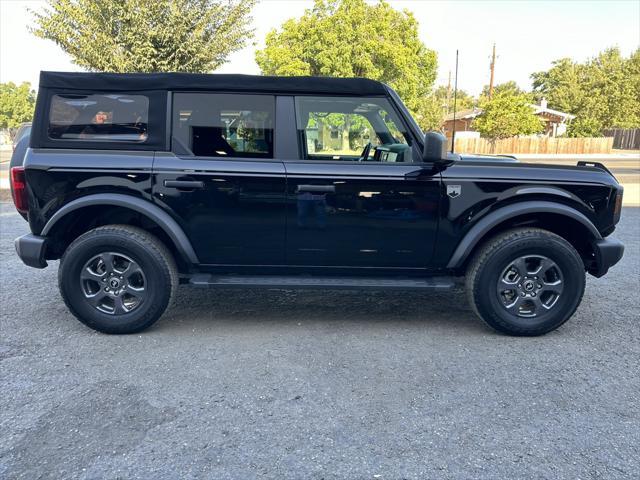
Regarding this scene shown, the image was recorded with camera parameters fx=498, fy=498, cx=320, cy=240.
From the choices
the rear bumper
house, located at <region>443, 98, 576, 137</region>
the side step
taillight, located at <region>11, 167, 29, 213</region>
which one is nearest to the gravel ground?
the side step

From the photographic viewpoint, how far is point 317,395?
293 cm

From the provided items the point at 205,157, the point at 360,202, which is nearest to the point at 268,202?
the point at 205,157

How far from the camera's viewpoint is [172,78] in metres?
3.70

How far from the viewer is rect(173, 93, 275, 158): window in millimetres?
3701

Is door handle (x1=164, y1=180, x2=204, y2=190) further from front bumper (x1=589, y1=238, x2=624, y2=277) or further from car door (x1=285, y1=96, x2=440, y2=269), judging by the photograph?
front bumper (x1=589, y1=238, x2=624, y2=277)

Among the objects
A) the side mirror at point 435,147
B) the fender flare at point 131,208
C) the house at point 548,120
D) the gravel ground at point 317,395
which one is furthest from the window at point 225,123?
the house at point 548,120

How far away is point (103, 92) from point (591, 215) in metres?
3.77

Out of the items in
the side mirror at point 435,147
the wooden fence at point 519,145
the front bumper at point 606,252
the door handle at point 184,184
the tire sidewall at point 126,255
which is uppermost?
the wooden fence at point 519,145

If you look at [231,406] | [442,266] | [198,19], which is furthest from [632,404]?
[198,19]

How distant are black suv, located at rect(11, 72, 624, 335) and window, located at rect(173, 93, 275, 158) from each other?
0.4 inches

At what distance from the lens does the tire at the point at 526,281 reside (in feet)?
12.1

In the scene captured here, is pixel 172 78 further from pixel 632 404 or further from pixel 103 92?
pixel 632 404

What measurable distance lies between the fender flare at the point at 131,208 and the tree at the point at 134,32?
9.92 m

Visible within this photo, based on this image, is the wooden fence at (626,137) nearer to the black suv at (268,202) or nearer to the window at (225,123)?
the black suv at (268,202)
